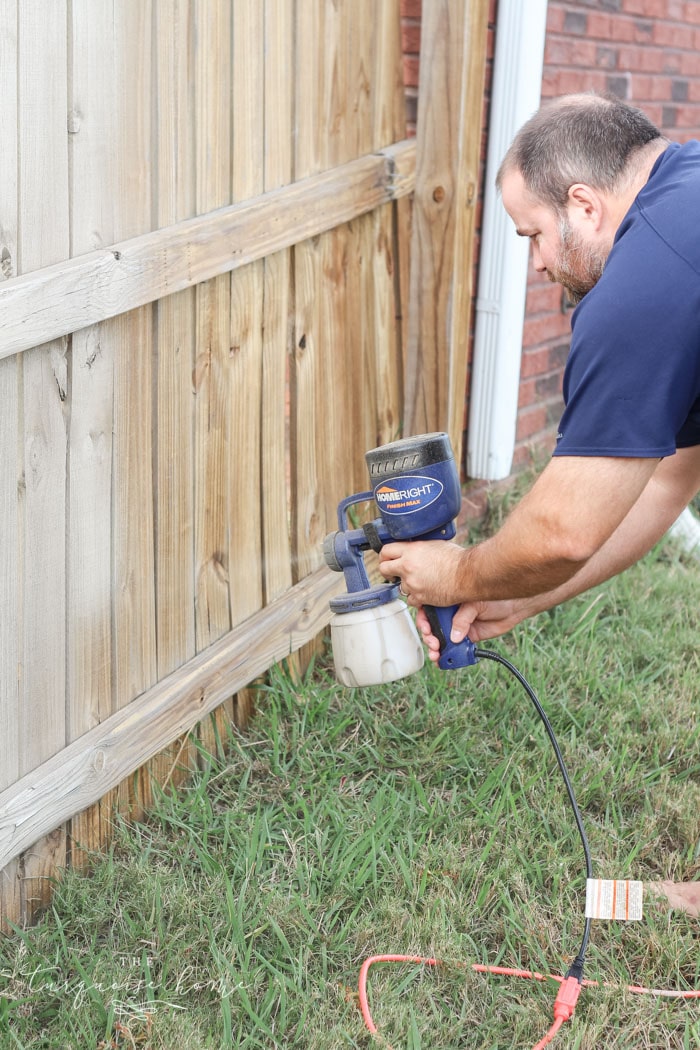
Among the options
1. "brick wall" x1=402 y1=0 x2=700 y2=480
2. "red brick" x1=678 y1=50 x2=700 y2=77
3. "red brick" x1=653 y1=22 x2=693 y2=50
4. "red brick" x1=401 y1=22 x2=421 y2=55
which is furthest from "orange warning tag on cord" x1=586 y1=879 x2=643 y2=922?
"red brick" x1=678 y1=50 x2=700 y2=77

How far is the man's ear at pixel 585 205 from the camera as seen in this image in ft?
7.38

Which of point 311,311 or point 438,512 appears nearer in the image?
point 438,512

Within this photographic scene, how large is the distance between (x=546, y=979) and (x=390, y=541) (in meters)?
0.96

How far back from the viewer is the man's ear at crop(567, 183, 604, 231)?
2248mm

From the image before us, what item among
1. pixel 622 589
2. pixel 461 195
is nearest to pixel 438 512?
pixel 461 195

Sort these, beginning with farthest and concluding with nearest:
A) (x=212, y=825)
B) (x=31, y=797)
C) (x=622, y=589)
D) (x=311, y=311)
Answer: (x=622, y=589), (x=311, y=311), (x=212, y=825), (x=31, y=797)

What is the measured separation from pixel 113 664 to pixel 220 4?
152cm

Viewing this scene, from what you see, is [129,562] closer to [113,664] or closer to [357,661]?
[113,664]

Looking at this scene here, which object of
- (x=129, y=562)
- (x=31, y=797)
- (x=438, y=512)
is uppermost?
(x=438, y=512)

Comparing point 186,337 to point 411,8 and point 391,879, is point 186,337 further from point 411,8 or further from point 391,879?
point 411,8

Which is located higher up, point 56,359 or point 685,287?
point 685,287

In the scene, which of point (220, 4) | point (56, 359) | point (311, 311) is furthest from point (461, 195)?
point (56, 359)

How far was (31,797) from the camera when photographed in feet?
7.76

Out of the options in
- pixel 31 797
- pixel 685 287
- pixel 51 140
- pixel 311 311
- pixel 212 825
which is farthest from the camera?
pixel 311 311
